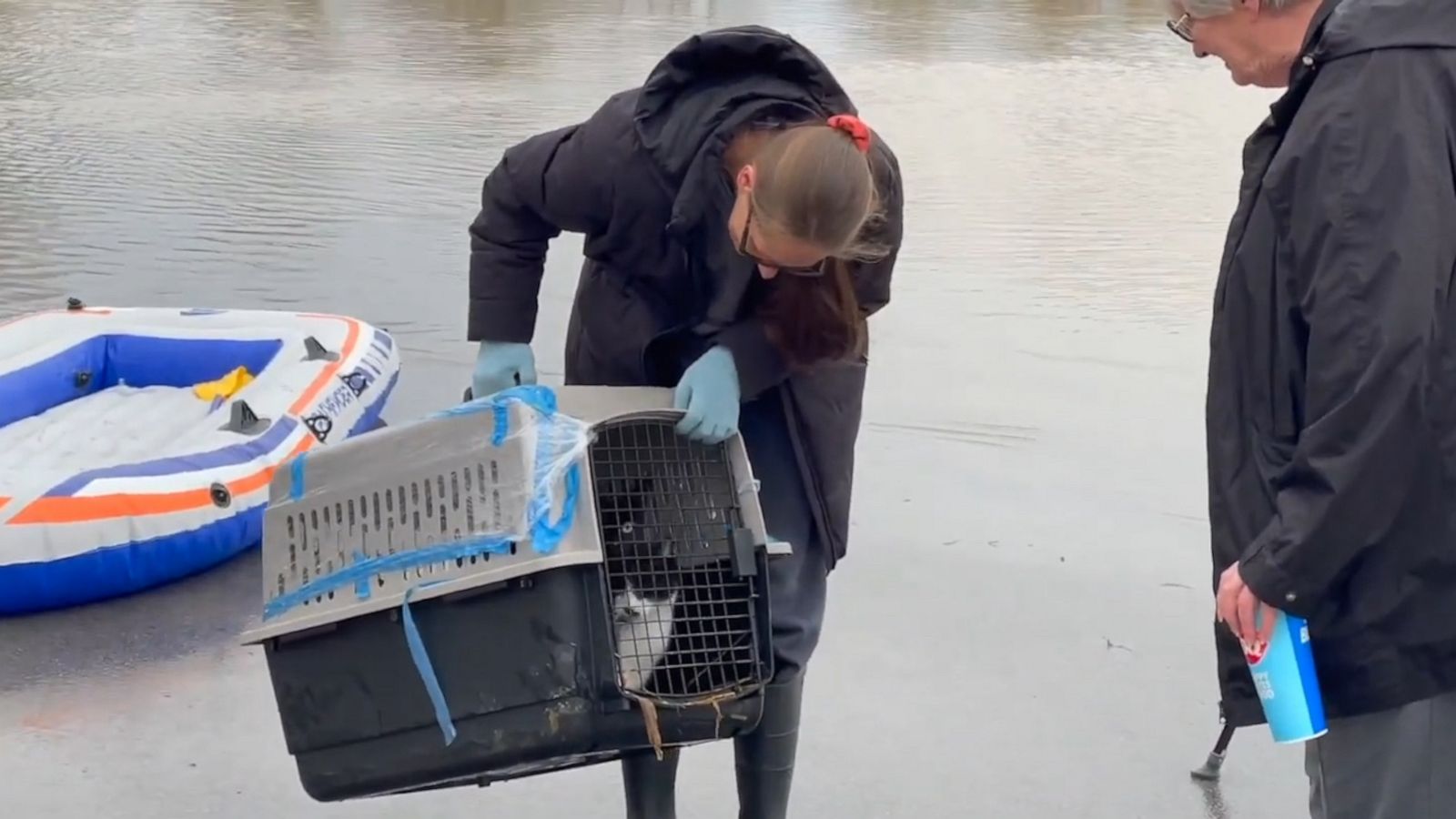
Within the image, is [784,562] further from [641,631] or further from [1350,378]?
[1350,378]

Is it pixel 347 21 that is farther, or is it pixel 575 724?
pixel 347 21

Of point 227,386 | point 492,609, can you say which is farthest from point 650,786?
point 227,386

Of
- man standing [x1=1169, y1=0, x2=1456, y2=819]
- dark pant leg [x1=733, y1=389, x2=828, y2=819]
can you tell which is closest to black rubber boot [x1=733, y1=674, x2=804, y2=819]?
dark pant leg [x1=733, y1=389, x2=828, y2=819]

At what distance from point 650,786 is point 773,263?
0.99 m

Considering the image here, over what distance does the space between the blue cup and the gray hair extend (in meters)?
0.78

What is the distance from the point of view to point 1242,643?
7.00ft

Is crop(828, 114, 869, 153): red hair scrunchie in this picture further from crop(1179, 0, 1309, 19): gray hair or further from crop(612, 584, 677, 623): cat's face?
crop(612, 584, 677, 623): cat's face

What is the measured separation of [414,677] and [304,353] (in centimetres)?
326

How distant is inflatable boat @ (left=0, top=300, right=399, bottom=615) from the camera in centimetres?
401

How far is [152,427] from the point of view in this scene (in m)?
5.12

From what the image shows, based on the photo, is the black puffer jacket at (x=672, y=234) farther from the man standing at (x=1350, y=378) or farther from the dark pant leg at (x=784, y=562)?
the man standing at (x=1350, y=378)

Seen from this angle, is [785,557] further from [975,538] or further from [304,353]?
[304,353]

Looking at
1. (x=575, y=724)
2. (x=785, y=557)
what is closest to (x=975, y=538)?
(x=785, y=557)

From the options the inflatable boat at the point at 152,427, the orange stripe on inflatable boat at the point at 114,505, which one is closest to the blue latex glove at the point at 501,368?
the orange stripe on inflatable boat at the point at 114,505
